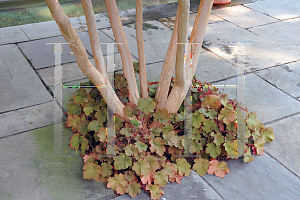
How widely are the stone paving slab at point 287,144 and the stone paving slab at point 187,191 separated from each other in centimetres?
82

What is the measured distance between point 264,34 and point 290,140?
9.14 feet

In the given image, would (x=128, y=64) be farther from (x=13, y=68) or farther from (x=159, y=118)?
(x=13, y=68)

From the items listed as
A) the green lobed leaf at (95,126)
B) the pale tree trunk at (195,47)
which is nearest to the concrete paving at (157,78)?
the green lobed leaf at (95,126)

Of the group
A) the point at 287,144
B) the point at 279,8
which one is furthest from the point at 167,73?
the point at 279,8

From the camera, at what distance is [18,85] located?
12.1 ft

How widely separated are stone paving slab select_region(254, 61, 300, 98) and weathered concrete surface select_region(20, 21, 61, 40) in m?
3.41

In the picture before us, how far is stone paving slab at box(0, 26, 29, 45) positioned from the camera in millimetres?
4801

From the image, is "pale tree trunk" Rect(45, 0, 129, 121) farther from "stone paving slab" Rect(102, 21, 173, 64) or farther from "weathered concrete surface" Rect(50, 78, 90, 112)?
"stone paving slab" Rect(102, 21, 173, 64)

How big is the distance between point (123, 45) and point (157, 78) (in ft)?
4.24

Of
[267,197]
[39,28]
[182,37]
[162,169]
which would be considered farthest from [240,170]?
[39,28]

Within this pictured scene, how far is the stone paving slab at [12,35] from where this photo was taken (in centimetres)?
480

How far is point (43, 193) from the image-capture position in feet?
7.60

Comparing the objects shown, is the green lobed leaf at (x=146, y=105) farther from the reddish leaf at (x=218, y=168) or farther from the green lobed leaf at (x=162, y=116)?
the reddish leaf at (x=218, y=168)

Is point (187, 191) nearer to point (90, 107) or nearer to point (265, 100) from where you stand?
point (90, 107)
